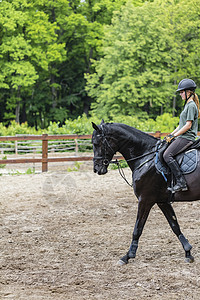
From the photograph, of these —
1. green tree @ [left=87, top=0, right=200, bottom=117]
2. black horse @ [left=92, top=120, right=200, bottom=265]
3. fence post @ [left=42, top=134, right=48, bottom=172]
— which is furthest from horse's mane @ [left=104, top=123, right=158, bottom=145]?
green tree @ [left=87, top=0, right=200, bottom=117]

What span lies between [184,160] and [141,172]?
64cm

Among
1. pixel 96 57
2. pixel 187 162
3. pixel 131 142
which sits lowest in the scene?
pixel 187 162

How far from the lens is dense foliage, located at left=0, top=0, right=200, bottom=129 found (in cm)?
3186

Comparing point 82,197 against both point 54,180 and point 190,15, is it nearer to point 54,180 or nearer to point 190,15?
point 54,180

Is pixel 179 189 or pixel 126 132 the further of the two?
pixel 126 132

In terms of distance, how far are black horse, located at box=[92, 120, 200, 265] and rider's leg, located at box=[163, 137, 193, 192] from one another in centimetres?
13

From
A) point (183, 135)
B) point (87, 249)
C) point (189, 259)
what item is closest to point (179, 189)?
point (183, 135)

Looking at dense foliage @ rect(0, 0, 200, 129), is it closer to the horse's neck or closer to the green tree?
the green tree

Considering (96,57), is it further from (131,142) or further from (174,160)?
(174,160)

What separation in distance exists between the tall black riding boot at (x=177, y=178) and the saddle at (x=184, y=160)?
10 centimetres

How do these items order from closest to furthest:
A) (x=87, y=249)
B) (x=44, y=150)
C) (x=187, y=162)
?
1. (x=187, y=162)
2. (x=87, y=249)
3. (x=44, y=150)

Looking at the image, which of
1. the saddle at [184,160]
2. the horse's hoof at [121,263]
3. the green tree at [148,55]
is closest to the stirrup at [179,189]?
the saddle at [184,160]

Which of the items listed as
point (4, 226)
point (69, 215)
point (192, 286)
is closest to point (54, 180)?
point (69, 215)

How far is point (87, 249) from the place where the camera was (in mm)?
Answer: 6320
